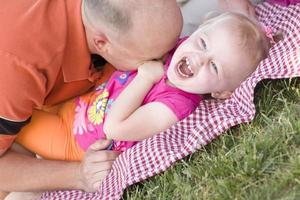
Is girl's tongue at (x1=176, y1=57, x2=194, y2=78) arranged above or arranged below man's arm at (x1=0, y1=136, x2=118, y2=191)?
above

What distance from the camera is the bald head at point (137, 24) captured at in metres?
2.38

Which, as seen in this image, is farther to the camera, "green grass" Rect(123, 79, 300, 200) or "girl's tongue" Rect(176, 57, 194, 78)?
"girl's tongue" Rect(176, 57, 194, 78)

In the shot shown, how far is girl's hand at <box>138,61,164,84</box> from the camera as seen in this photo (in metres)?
2.41

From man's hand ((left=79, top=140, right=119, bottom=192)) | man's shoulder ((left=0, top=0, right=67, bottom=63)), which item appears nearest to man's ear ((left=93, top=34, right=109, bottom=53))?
man's shoulder ((left=0, top=0, right=67, bottom=63))

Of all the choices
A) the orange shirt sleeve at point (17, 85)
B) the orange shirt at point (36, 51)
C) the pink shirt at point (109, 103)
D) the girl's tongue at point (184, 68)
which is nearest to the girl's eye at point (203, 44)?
the girl's tongue at point (184, 68)

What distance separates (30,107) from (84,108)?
239mm

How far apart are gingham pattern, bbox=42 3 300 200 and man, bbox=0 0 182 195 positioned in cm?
14

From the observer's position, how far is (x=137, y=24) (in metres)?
2.39

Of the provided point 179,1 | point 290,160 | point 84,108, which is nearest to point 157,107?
point 84,108

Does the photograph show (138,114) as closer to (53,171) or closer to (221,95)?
(221,95)

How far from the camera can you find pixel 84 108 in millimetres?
2637

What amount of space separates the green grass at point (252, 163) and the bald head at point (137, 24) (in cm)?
40

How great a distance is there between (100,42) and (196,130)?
1.78ft

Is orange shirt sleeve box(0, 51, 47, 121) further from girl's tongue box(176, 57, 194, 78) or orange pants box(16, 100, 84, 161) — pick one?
girl's tongue box(176, 57, 194, 78)
